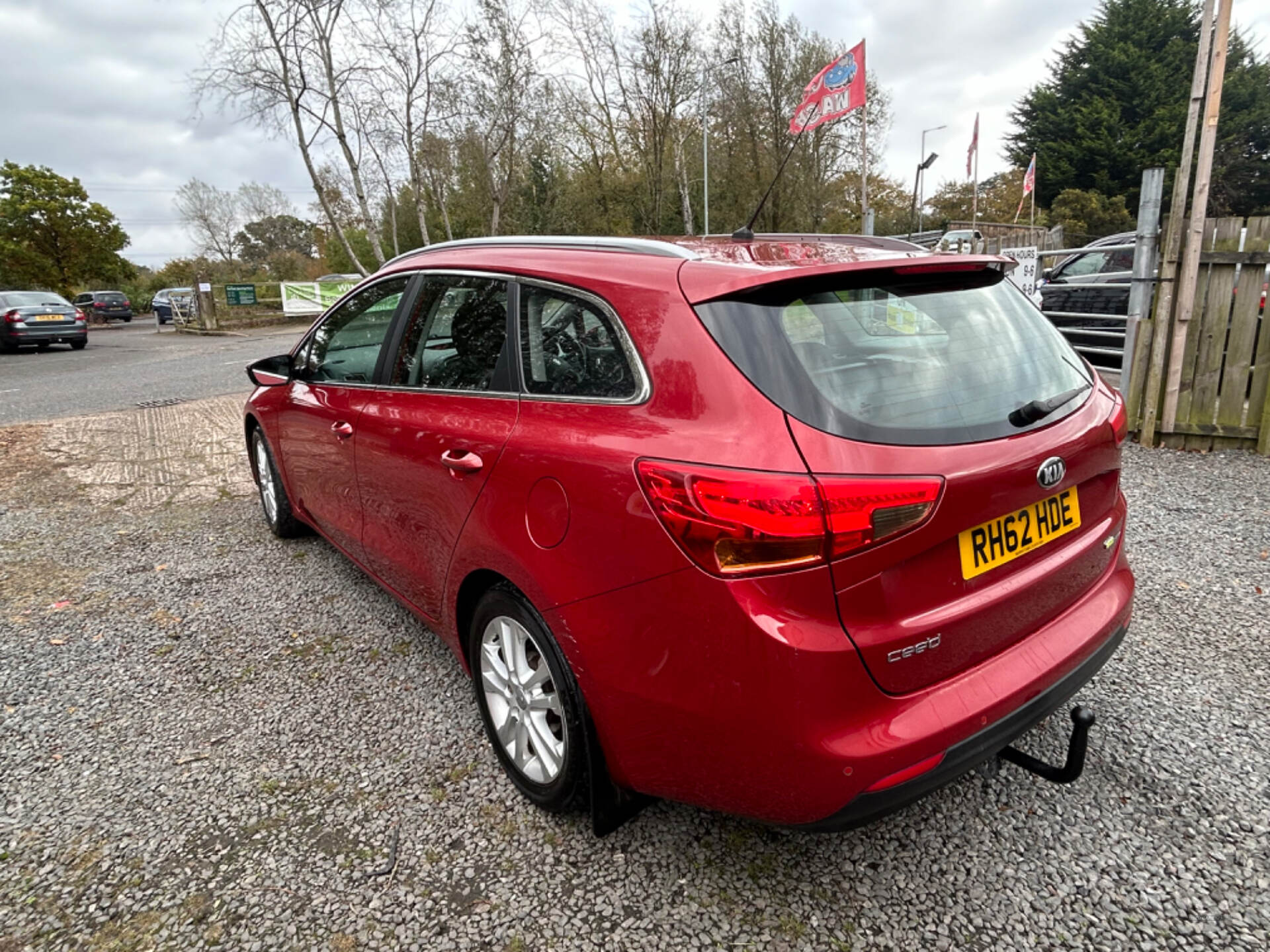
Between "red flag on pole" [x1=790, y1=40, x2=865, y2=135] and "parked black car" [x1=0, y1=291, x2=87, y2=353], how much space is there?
18.6 meters

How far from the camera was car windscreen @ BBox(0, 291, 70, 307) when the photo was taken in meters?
18.8

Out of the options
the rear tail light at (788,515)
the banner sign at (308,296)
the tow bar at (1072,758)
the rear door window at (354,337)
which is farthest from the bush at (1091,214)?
the rear tail light at (788,515)

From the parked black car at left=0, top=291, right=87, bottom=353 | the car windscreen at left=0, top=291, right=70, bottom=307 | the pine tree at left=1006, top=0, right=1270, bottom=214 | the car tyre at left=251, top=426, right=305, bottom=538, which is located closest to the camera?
the car tyre at left=251, top=426, right=305, bottom=538

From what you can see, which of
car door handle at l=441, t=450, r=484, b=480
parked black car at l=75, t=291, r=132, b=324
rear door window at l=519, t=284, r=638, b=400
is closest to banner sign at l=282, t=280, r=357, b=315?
parked black car at l=75, t=291, r=132, b=324

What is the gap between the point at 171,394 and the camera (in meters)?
11.0

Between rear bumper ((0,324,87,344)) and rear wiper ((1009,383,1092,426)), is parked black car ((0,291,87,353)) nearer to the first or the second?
rear bumper ((0,324,87,344))

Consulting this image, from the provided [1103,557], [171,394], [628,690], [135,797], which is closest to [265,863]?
[135,797]

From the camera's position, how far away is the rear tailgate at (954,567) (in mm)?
1554

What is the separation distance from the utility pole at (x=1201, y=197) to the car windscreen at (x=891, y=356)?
14.0 feet

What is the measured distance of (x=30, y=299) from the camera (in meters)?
19.3

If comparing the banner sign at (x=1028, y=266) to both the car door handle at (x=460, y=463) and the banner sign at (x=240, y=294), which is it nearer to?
the car door handle at (x=460, y=463)

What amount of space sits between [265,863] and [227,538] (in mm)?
3172

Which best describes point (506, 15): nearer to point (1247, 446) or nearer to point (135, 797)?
point (1247, 446)

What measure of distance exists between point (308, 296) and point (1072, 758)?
29.7 meters
